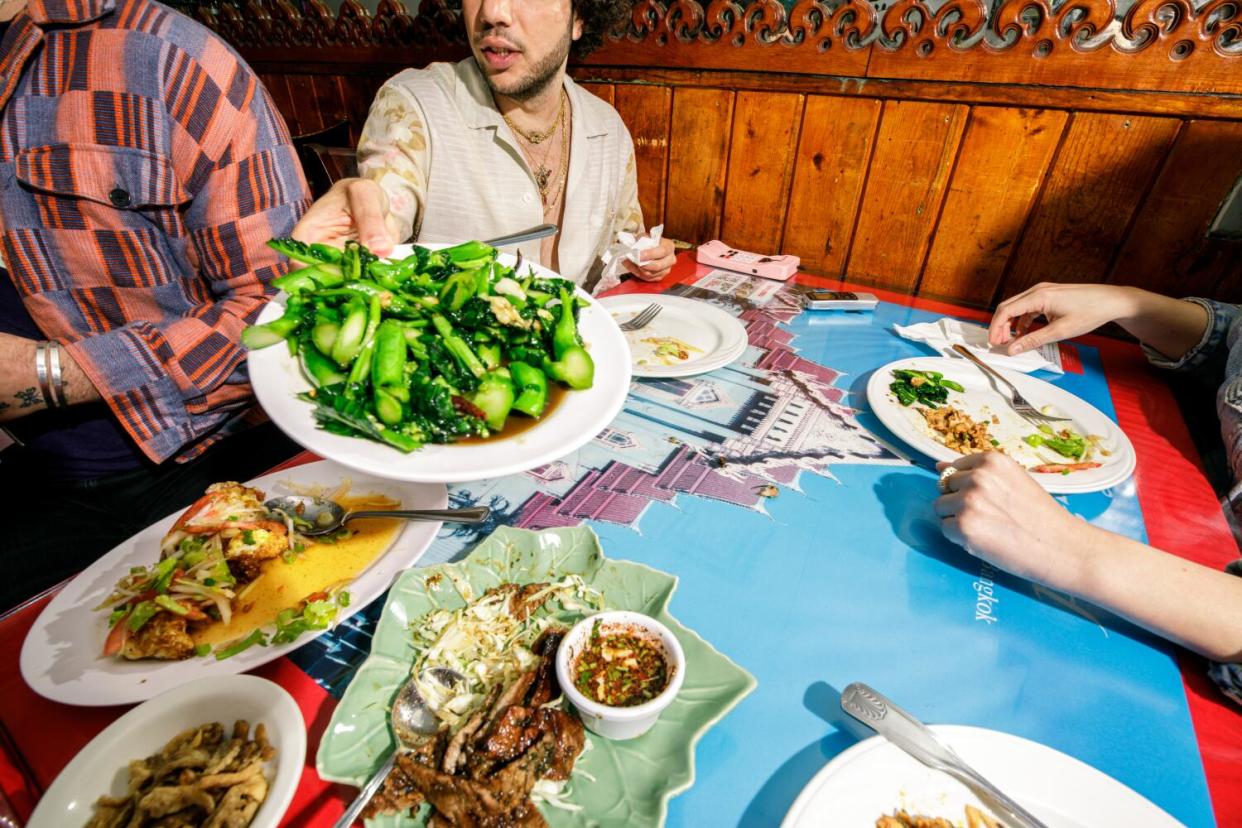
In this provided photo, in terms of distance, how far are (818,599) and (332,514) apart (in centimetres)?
113

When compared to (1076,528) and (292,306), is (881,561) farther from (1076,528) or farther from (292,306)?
(292,306)

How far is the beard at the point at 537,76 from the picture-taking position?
250 centimetres

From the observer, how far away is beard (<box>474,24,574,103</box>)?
250 centimetres

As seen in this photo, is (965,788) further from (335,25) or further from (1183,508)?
(335,25)

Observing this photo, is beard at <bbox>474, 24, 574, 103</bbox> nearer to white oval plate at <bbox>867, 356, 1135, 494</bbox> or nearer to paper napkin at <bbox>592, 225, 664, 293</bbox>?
paper napkin at <bbox>592, 225, 664, 293</bbox>

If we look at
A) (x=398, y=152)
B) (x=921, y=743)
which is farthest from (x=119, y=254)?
(x=921, y=743)

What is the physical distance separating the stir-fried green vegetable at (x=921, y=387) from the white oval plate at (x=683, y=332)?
1.75ft

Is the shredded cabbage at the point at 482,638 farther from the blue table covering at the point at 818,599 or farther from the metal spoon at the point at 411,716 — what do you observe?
the blue table covering at the point at 818,599

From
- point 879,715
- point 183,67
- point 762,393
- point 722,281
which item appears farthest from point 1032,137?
point 183,67

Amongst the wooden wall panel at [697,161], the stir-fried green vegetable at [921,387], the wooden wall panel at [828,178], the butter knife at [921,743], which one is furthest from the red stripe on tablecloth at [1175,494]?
the wooden wall panel at [697,161]

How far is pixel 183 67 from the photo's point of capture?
1629 mm

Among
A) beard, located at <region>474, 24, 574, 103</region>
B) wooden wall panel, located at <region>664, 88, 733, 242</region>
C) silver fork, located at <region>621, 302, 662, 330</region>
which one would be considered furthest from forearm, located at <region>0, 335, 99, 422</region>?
wooden wall panel, located at <region>664, 88, 733, 242</region>

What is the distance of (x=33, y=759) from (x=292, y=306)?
874mm

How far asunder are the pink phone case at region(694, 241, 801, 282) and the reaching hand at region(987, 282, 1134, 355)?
973mm
